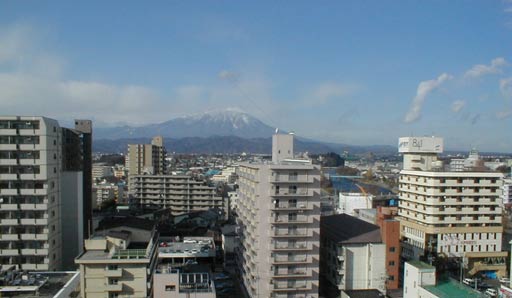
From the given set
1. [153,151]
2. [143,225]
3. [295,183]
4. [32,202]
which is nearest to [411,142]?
[295,183]

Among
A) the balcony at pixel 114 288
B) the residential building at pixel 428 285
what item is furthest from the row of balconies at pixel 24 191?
the residential building at pixel 428 285

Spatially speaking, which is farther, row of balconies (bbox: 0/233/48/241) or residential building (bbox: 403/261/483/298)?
row of balconies (bbox: 0/233/48/241)

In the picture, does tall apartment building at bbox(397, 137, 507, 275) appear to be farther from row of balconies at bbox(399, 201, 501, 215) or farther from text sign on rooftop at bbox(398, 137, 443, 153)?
text sign on rooftop at bbox(398, 137, 443, 153)

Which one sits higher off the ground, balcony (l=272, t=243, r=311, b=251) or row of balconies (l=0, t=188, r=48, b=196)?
row of balconies (l=0, t=188, r=48, b=196)

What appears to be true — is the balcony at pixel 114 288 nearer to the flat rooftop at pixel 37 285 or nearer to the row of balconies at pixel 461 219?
the flat rooftop at pixel 37 285

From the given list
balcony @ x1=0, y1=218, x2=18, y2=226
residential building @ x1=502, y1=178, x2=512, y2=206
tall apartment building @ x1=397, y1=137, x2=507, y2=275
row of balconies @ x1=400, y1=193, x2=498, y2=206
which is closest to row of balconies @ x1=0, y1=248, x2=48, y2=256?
balcony @ x1=0, y1=218, x2=18, y2=226

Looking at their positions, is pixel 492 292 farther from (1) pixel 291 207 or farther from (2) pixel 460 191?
(1) pixel 291 207

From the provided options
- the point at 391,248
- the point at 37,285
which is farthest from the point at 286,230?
the point at 37,285
